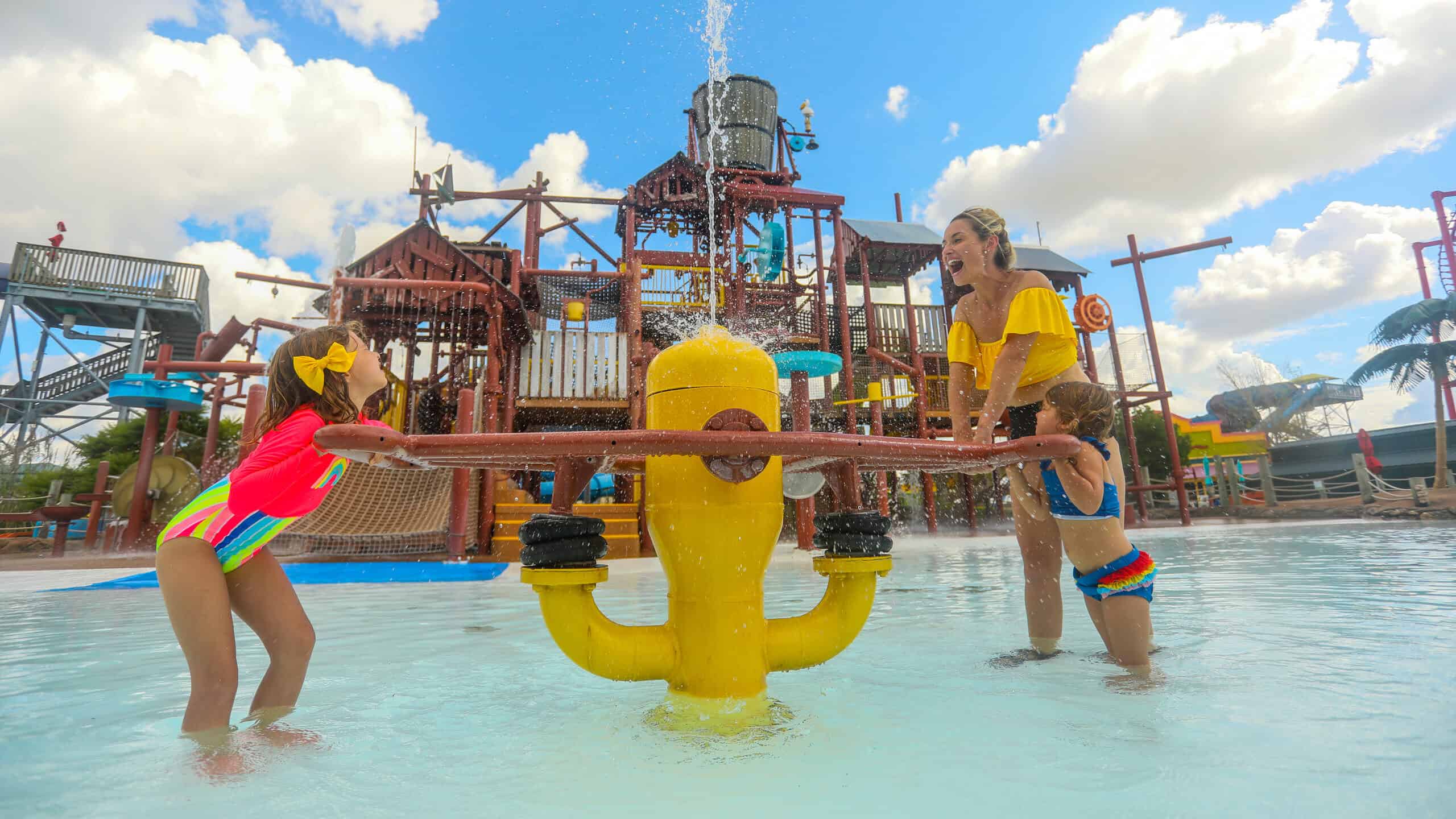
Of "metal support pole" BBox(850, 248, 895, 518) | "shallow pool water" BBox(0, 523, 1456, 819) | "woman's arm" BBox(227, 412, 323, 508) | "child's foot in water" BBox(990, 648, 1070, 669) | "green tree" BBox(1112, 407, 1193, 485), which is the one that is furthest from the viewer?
"green tree" BBox(1112, 407, 1193, 485)

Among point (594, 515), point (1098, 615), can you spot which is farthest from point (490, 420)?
point (1098, 615)

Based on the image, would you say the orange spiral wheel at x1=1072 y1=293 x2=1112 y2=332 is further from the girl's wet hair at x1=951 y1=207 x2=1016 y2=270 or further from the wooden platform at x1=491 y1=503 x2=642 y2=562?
the wooden platform at x1=491 y1=503 x2=642 y2=562

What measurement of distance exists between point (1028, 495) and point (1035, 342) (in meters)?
0.56

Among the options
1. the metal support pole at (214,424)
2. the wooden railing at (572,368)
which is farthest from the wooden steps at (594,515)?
the metal support pole at (214,424)

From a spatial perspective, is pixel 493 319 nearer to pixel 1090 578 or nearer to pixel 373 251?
pixel 373 251

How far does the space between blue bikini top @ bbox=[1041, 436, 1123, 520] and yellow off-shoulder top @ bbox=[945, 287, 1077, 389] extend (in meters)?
0.32

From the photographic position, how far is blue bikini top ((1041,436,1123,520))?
2.15 m

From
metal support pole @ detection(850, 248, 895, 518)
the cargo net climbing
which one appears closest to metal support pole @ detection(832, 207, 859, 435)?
metal support pole @ detection(850, 248, 895, 518)

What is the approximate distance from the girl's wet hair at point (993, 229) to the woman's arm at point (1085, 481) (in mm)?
761

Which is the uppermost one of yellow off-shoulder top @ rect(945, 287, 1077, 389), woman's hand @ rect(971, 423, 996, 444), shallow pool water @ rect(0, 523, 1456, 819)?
yellow off-shoulder top @ rect(945, 287, 1077, 389)

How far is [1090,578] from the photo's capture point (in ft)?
7.09

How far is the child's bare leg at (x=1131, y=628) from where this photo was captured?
2.07m

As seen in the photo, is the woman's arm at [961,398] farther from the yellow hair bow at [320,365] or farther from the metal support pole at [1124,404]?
the metal support pole at [1124,404]

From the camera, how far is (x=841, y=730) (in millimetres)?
1588
